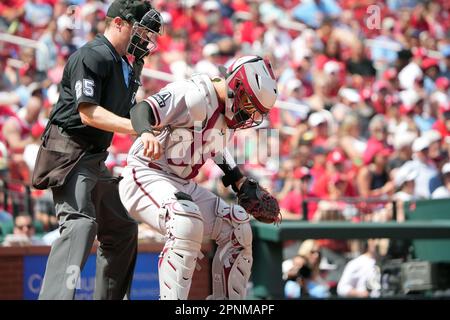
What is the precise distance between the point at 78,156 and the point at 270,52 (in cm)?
913

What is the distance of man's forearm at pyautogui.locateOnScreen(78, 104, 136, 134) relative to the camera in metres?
5.82

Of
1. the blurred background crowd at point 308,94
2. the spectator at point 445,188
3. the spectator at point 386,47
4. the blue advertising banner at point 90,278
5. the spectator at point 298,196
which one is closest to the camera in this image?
the blue advertising banner at point 90,278

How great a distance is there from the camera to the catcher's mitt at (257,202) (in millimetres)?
6426

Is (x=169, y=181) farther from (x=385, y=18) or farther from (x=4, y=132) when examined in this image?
(x=385, y=18)

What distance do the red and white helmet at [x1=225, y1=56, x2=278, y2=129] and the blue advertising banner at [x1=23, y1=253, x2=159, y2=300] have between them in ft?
9.02

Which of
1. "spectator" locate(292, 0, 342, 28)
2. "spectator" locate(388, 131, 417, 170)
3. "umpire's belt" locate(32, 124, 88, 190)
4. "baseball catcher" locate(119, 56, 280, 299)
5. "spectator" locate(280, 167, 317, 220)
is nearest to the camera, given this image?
"baseball catcher" locate(119, 56, 280, 299)

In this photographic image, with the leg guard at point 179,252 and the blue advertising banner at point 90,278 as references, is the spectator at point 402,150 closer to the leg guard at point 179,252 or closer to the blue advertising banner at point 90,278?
the blue advertising banner at point 90,278

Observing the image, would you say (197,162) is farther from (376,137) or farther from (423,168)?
(376,137)

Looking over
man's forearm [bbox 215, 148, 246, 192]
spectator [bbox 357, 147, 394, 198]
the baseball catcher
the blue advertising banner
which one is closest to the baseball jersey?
the baseball catcher

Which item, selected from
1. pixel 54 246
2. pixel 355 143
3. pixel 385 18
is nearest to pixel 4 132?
pixel 355 143

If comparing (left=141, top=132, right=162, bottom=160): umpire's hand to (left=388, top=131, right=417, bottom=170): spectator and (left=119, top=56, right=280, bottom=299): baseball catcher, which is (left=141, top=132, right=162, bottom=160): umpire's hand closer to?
(left=119, top=56, right=280, bottom=299): baseball catcher

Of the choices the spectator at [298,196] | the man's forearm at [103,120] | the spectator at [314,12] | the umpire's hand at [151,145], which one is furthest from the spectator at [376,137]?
the umpire's hand at [151,145]

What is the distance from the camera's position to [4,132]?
37.7 feet

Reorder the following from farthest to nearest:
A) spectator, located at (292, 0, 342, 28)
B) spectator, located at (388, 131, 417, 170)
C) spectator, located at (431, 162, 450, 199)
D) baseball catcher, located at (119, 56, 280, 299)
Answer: spectator, located at (292, 0, 342, 28)
spectator, located at (388, 131, 417, 170)
spectator, located at (431, 162, 450, 199)
baseball catcher, located at (119, 56, 280, 299)
